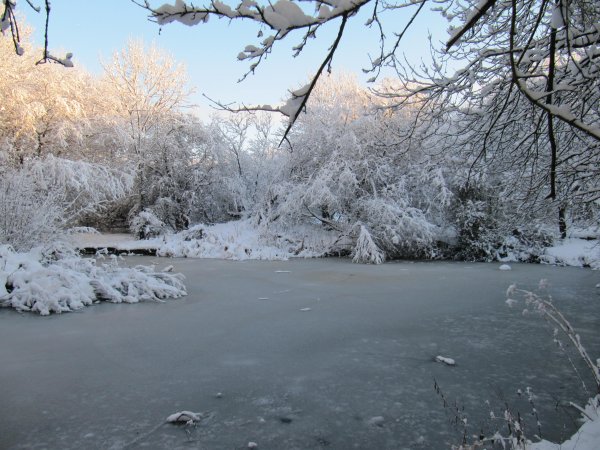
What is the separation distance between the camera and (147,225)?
52.0ft

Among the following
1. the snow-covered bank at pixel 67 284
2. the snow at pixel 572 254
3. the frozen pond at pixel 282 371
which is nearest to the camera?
the frozen pond at pixel 282 371

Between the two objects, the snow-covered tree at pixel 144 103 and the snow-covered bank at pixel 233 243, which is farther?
the snow-covered tree at pixel 144 103

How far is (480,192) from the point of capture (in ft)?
41.2

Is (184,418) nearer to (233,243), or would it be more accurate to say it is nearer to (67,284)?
(67,284)

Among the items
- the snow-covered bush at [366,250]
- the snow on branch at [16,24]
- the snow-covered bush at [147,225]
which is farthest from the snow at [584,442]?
the snow-covered bush at [147,225]

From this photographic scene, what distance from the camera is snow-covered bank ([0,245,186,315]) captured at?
238 inches

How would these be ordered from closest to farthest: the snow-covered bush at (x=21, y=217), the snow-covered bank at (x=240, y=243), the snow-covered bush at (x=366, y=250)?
1. the snow-covered bush at (x=21, y=217)
2. the snow-covered bush at (x=366, y=250)
3. the snow-covered bank at (x=240, y=243)

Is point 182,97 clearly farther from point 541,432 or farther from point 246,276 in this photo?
point 541,432

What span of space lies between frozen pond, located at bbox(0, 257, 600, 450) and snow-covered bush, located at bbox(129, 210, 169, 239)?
967 cm

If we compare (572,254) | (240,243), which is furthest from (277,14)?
(240,243)

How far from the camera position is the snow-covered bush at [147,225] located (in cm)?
1569

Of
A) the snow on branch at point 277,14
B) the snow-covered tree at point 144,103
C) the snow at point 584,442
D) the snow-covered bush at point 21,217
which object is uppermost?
the snow-covered tree at point 144,103

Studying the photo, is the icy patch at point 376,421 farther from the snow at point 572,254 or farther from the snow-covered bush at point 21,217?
the snow at point 572,254

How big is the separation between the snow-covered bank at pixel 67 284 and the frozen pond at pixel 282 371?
370 millimetres
